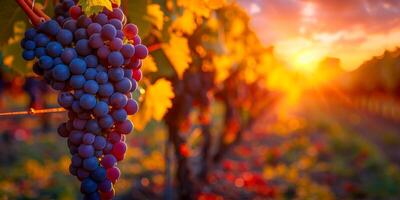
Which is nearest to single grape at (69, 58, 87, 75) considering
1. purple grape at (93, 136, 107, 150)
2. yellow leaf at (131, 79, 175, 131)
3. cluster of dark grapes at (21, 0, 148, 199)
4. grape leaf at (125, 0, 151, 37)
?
cluster of dark grapes at (21, 0, 148, 199)

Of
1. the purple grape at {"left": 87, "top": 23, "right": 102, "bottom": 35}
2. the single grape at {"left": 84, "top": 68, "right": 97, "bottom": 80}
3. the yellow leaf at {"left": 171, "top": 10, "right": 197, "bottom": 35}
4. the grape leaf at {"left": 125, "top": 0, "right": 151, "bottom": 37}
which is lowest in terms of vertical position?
the single grape at {"left": 84, "top": 68, "right": 97, "bottom": 80}

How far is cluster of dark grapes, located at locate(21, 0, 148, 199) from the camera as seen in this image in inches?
59.7

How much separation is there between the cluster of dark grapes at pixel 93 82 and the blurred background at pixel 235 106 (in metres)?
0.32

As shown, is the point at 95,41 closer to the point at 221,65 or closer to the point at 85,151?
the point at 85,151

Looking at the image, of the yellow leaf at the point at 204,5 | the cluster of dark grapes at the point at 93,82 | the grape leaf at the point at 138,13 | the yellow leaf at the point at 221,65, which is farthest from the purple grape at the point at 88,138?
the yellow leaf at the point at 221,65

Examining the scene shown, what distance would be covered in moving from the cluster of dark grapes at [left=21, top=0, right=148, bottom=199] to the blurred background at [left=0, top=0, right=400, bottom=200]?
0.32 m

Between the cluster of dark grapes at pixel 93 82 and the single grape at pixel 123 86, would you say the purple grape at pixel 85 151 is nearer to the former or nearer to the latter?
the cluster of dark grapes at pixel 93 82

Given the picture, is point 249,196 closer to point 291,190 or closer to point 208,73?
point 291,190

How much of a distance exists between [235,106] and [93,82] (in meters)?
5.38

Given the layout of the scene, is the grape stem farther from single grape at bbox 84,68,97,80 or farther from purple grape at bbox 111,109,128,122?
purple grape at bbox 111,109,128,122

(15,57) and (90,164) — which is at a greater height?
(15,57)

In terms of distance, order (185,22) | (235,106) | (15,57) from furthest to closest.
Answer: (235,106)
(185,22)
(15,57)

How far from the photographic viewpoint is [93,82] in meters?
1.51

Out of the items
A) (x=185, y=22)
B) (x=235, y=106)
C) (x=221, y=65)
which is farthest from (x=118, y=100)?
(x=235, y=106)
